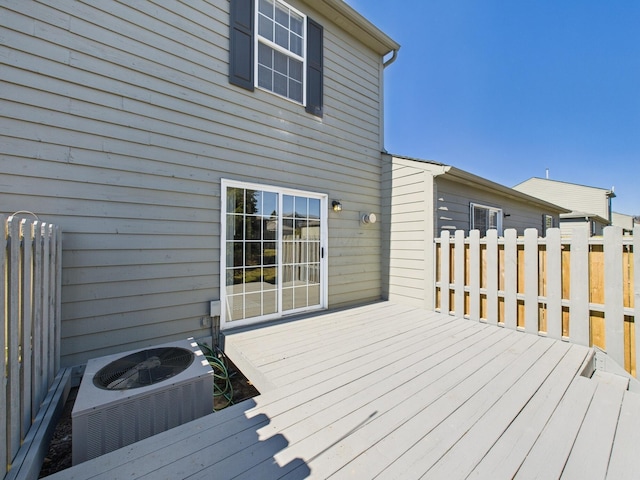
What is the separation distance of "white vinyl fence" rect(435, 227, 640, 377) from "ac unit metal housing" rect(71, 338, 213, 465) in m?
3.56

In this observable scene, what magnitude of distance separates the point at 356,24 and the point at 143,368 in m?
5.73

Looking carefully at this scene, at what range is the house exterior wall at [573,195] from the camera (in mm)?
16703

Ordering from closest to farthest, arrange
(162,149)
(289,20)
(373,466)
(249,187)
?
(373,466) < (162,149) < (249,187) < (289,20)

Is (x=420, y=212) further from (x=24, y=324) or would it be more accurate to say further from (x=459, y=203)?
(x=24, y=324)

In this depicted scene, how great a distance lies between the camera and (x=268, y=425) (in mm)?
1660

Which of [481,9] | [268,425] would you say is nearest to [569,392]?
[268,425]

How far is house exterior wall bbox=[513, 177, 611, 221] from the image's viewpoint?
16.7 m

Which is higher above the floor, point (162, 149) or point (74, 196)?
point (162, 149)

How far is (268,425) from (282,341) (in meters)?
1.30

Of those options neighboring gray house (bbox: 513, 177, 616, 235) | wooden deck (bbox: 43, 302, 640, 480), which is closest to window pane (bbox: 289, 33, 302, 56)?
wooden deck (bbox: 43, 302, 640, 480)

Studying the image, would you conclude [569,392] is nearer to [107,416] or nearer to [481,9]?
[107,416]

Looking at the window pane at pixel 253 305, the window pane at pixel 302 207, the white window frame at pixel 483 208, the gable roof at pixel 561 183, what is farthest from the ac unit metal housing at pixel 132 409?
the gable roof at pixel 561 183

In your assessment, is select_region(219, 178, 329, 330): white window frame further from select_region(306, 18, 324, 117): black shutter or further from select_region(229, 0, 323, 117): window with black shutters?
select_region(306, 18, 324, 117): black shutter

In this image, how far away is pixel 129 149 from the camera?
2.67 meters
